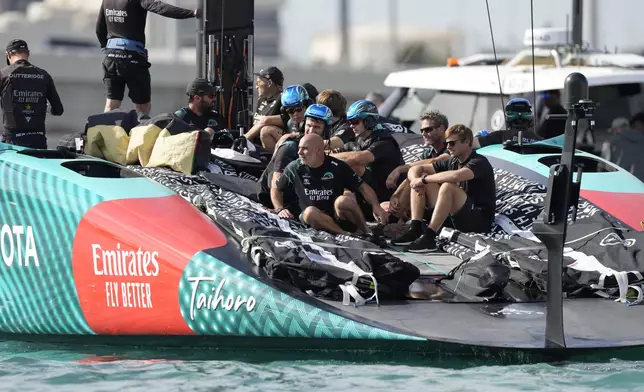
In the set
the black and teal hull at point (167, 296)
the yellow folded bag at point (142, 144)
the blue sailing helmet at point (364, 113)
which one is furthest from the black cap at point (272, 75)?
the black and teal hull at point (167, 296)

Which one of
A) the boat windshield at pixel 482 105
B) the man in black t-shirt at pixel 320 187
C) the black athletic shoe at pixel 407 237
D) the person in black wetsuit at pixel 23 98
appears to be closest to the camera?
the man in black t-shirt at pixel 320 187

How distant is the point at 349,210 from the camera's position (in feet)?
29.2

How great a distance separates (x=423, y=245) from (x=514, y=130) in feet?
8.24

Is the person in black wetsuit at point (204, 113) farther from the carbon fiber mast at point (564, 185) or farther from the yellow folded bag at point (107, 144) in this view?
the carbon fiber mast at point (564, 185)

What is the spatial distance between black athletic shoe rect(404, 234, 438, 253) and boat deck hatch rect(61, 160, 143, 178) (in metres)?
1.96

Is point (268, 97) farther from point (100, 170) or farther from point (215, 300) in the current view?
point (215, 300)

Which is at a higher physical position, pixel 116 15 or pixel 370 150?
pixel 116 15

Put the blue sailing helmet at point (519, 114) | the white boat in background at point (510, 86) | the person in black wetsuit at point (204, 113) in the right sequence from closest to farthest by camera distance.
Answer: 1. the person in black wetsuit at point (204, 113)
2. the blue sailing helmet at point (519, 114)
3. the white boat in background at point (510, 86)

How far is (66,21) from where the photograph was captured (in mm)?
33469

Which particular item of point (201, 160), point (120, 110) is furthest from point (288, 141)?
point (120, 110)

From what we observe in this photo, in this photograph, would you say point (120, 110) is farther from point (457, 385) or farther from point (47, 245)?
point (457, 385)

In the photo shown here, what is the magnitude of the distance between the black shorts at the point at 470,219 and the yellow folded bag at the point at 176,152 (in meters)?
1.92

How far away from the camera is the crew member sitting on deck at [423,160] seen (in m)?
9.65

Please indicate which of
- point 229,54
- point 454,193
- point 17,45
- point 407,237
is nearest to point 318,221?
point 407,237
